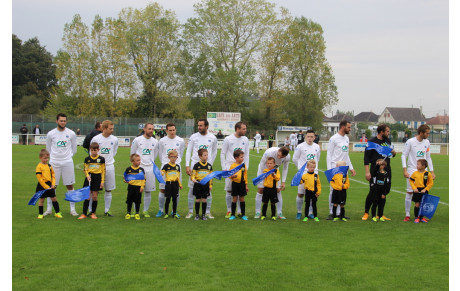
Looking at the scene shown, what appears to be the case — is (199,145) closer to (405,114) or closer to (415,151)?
(415,151)

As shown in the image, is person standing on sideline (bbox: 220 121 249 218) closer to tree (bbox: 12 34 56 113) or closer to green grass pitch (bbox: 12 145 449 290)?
green grass pitch (bbox: 12 145 449 290)

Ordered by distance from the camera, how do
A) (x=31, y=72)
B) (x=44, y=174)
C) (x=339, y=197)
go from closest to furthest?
(x=44, y=174), (x=339, y=197), (x=31, y=72)

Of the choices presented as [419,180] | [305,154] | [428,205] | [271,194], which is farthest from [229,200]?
[428,205]

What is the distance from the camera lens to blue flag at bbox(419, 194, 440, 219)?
30.6 ft

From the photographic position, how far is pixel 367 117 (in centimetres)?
13075

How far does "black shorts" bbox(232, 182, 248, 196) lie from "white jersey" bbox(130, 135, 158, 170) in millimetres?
1981

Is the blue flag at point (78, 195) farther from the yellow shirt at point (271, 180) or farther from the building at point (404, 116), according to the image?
the building at point (404, 116)

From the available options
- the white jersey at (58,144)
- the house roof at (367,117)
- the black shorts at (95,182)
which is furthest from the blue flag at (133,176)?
the house roof at (367,117)

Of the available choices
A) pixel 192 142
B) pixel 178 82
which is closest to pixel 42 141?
pixel 178 82

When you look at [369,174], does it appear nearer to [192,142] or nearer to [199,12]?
[192,142]

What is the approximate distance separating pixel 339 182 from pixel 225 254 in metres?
3.74

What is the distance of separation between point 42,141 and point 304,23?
37.6 metres

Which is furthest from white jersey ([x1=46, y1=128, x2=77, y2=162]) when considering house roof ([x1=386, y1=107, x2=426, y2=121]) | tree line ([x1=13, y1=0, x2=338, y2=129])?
house roof ([x1=386, y1=107, x2=426, y2=121])

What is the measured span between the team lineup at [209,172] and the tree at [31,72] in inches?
2303
